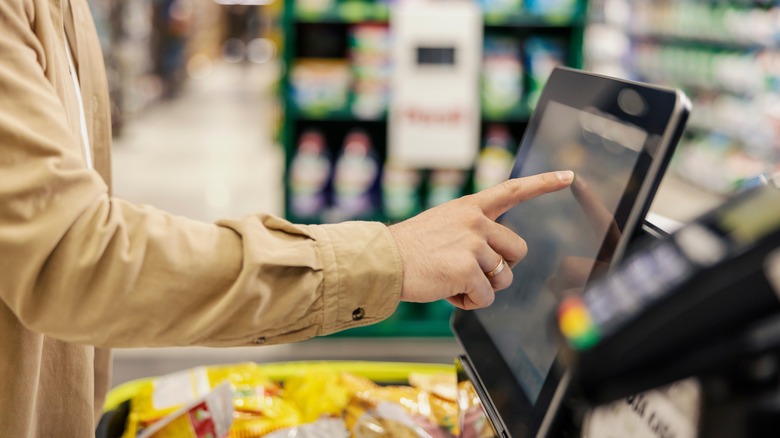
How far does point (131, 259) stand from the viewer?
83 cm

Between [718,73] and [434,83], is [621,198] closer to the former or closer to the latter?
[434,83]

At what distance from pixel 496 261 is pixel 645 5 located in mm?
9532

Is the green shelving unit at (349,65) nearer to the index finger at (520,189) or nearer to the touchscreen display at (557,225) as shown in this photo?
the touchscreen display at (557,225)

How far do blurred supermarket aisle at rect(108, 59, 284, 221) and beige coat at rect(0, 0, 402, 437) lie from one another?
468 cm

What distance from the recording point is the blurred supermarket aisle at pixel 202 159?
283 inches

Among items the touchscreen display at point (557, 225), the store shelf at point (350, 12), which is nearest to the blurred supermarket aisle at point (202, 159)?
the store shelf at point (350, 12)

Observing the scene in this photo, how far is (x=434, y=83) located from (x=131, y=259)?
304 cm

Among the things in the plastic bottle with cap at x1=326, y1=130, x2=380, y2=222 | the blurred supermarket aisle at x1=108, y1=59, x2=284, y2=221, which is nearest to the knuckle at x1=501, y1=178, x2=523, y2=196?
the plastic bottle with cap at x1=326, y1=130, x2=380, y2=222

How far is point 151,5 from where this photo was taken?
14867 mm

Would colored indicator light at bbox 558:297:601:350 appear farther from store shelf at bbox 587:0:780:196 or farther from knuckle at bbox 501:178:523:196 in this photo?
store shelf at bbox 587:0:780:196

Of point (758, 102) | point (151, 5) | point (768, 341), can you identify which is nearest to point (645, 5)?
point (758, 102)

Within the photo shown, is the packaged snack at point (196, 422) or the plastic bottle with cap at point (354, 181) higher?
the packaged snack at point (196, 422)

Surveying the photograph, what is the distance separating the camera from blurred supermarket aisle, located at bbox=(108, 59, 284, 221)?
7.18 meters

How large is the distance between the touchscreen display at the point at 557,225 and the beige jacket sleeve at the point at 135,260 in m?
0.20
